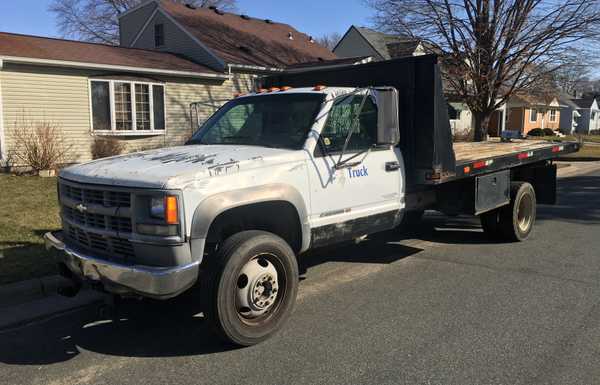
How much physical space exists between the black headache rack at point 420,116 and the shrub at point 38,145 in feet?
34.2

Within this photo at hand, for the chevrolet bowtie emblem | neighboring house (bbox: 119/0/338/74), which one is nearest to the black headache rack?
the chevrolet bowtie emblem

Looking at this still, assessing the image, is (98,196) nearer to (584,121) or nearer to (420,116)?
A: (420,116)

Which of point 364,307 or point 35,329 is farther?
point 364,307

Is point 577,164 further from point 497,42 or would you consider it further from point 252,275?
point 252,275

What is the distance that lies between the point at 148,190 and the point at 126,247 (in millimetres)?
490

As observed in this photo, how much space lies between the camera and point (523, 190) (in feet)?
25.1

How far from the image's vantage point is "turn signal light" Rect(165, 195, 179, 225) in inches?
149

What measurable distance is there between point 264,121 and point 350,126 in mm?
847

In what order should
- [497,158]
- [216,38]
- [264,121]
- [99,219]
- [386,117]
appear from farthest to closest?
Answer: [216,38] < [497,158] < [264,121] < [386,117] < [99,219]

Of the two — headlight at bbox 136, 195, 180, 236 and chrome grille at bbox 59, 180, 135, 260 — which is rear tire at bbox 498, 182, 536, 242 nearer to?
headlight at bbox 136, 195, 180, 236

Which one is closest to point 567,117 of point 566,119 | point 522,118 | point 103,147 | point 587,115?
point 566,119

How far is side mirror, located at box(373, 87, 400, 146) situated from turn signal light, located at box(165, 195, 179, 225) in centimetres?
202

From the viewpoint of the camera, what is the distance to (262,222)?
185 inches

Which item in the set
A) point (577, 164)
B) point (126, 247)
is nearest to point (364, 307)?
point (126, 247)
